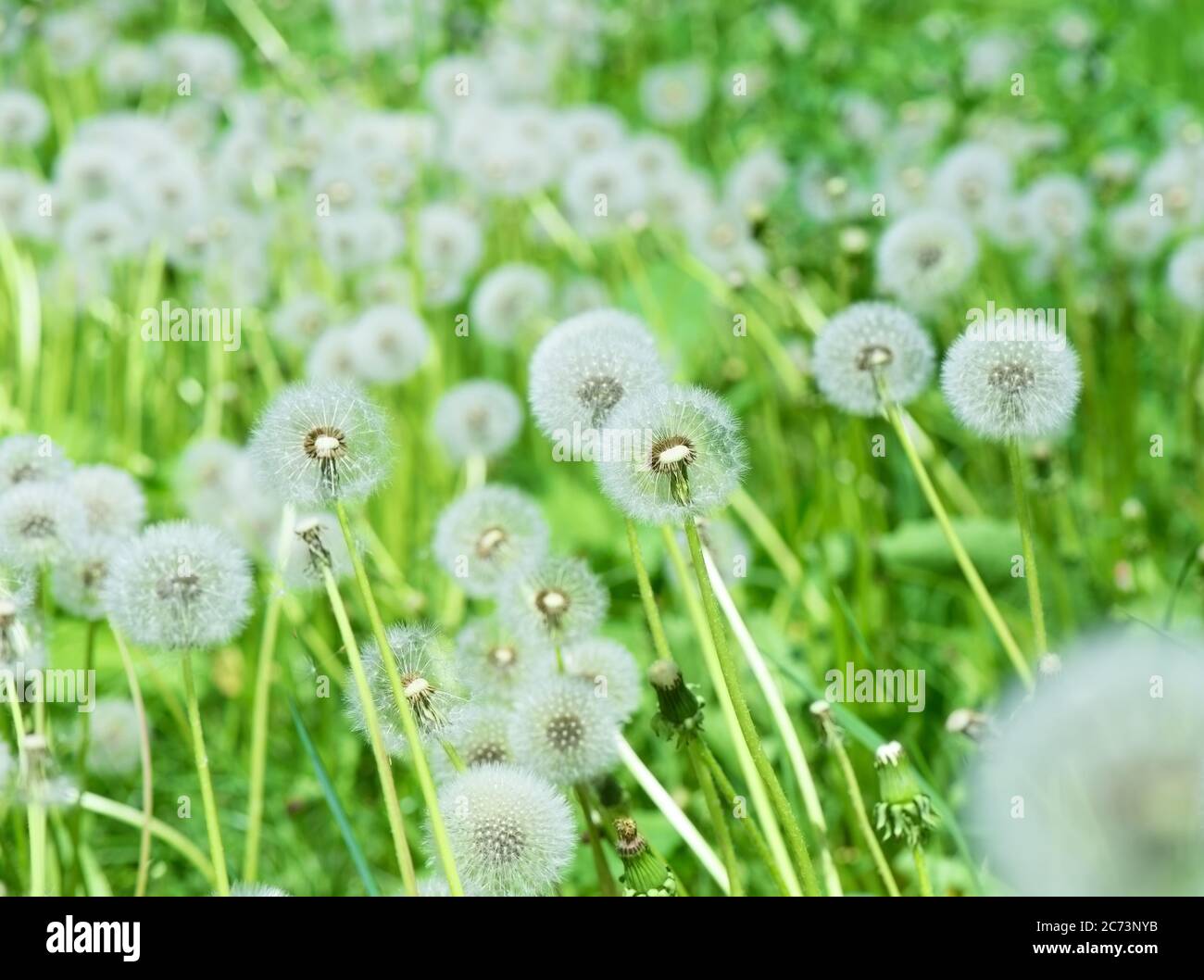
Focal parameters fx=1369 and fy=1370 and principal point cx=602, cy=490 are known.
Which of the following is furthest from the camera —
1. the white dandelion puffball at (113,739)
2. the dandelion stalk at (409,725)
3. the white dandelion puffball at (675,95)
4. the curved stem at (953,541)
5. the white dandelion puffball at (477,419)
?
the white dandelion puffball at (675,95)

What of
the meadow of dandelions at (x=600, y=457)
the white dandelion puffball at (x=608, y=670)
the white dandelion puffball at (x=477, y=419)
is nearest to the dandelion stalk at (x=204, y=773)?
the meadow of dandelions at (x=600, y=457)

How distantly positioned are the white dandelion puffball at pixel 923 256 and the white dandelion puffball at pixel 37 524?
70 centimetres

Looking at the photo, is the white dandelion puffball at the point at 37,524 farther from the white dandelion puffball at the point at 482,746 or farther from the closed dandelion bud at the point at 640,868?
the closed dandelion bud at the point at 640,868

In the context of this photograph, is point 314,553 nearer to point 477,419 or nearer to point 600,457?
point 600,457

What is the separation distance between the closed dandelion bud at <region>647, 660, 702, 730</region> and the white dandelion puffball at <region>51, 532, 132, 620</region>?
0.35 metres

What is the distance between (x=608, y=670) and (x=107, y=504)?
339 millimetres

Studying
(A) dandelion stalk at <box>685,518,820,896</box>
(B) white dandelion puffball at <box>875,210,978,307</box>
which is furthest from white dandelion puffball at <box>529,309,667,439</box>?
(B) white dandelion puffball at <box>875,210,978,307</box>

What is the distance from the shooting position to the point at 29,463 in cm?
85

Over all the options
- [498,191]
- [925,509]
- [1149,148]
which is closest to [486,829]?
[925,509]

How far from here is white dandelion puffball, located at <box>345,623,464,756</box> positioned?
27.7 inches

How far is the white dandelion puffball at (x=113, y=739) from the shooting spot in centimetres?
108

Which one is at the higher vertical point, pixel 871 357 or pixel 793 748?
pixel 871 357

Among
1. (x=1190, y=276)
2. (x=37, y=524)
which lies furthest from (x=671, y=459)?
(x=1190, y=276)

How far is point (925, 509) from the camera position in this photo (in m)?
1.40
